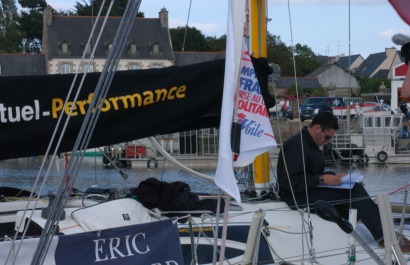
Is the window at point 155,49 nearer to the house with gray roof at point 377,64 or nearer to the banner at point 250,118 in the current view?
the house with gray roof at point 377,64

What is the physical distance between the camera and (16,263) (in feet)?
16.9

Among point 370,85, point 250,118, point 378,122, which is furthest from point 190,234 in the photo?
point 370,85

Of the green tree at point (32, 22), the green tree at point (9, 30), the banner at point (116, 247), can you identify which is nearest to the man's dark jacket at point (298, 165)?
the banner at point (116, 247)

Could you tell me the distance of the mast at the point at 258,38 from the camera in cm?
781

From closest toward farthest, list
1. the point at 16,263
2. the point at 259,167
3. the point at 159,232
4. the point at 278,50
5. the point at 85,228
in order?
the point at 16,263
the point at 159,232
the point at 85,228
the point at 259,167
the point at 278,50

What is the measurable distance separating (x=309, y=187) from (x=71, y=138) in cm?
196

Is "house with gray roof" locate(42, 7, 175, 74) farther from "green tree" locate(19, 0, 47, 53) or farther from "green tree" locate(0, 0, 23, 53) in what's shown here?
"green tree" locate(0, 0, 23, 53)

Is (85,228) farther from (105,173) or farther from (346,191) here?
(105,173)

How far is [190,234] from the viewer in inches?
225

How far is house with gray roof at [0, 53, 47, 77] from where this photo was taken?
43.9 metres

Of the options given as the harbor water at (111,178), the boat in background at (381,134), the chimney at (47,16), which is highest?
the chimney at (47,16)

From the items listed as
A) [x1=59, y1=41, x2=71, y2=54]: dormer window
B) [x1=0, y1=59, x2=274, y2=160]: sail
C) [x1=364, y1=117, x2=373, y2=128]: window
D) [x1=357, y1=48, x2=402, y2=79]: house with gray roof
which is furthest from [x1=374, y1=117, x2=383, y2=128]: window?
[x1=0, y1=59, x2=274, y2=160]: sail

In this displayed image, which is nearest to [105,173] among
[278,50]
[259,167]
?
[259,167]

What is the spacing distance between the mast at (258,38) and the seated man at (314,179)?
68 cm
